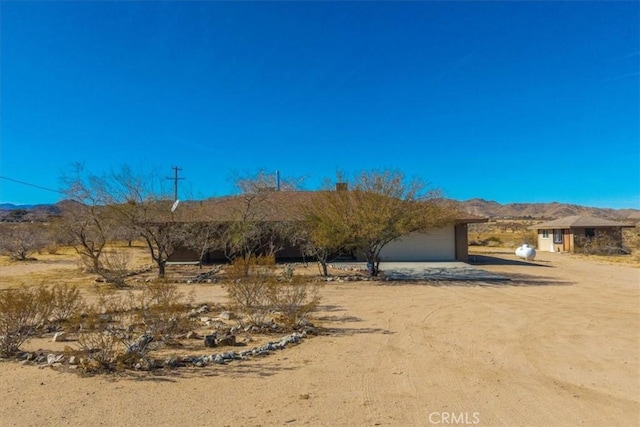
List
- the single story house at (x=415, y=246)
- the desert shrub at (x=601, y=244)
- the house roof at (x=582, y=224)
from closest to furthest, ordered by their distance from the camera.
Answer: the single story house at (x=415, y=246)
the desert shrub at (x=601, y=244)
the house roof at (x=582, y=224)

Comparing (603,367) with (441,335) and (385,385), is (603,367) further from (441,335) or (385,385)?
(385,385)

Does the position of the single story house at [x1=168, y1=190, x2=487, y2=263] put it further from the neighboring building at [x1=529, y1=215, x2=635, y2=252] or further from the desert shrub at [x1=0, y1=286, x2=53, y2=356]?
the desert shrub at [x1=0, y1=286, x2=53, y2=356]

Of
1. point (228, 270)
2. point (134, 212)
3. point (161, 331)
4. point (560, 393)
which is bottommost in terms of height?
point (560, 393)

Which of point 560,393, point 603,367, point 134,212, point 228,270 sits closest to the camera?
point 560,393

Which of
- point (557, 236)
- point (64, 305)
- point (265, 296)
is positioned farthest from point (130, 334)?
point (557, 236)

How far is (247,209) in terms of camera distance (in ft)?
60.8

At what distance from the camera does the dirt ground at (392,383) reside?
4410 millimetres

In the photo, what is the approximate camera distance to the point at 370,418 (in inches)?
170

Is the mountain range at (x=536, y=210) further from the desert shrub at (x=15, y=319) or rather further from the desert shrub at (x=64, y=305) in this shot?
the desert shrub at (x=15, y=319)

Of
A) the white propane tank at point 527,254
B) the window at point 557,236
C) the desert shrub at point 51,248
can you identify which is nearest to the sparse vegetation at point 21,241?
the desert shrub at point 51,248

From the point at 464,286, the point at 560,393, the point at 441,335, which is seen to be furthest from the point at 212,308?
the point at 464,286

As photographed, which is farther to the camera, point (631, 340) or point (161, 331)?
point (631, 340)

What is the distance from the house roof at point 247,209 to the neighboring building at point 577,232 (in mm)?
15517

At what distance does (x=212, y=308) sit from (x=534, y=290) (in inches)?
425
